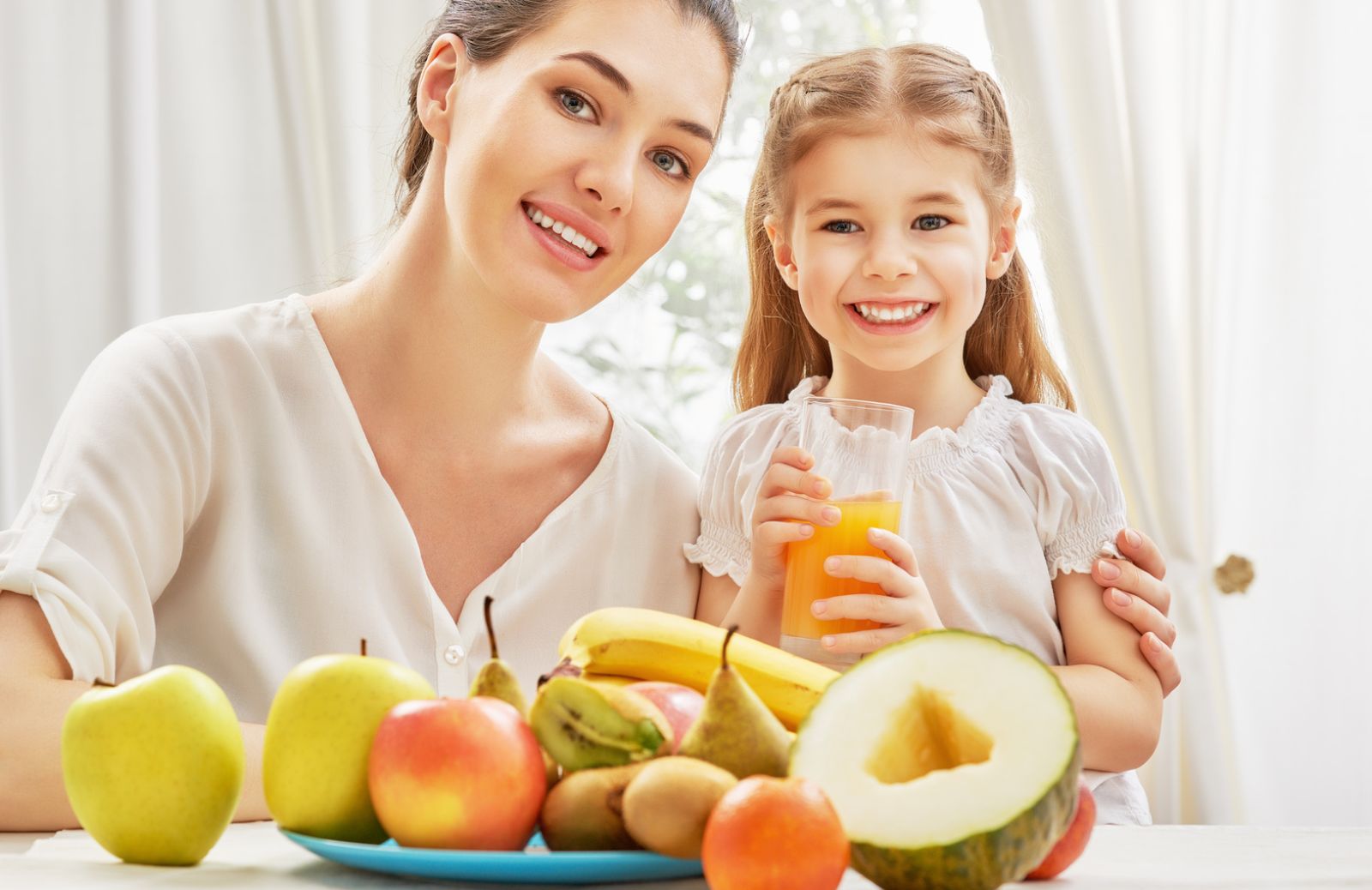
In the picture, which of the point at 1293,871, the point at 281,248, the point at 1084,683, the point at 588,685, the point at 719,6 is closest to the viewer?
the point at 588,685

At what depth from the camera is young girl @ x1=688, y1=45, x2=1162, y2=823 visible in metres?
1.75

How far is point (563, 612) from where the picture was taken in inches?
73.8

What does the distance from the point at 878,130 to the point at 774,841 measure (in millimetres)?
1359

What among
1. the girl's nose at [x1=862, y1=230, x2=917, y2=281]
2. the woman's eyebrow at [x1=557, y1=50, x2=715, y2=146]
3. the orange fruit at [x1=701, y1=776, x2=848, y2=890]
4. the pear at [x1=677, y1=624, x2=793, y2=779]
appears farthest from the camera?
the girl's nose at [x1=862, y1=230, x2=917, y2=281]

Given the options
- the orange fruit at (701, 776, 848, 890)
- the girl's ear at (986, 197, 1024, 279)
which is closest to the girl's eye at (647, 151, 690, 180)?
the girl's ear at (986, 197, 1024, 279)

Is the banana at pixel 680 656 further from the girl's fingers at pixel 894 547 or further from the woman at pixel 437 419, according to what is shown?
the woman at pixel 437 419

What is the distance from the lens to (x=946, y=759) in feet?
2.83

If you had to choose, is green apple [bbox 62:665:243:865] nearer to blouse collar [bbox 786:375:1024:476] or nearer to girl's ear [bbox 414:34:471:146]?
girl's ear [bbox 414:34:471:146]

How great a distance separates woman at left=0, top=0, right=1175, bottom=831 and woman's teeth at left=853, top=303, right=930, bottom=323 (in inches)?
11.8

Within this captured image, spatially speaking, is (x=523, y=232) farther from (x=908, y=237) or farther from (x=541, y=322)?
(x=908, y=237)

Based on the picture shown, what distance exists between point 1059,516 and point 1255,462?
148 cm

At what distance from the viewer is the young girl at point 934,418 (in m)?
1.75

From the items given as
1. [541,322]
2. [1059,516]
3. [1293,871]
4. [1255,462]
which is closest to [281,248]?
[541,322]

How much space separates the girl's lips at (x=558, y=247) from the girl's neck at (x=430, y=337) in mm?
140
